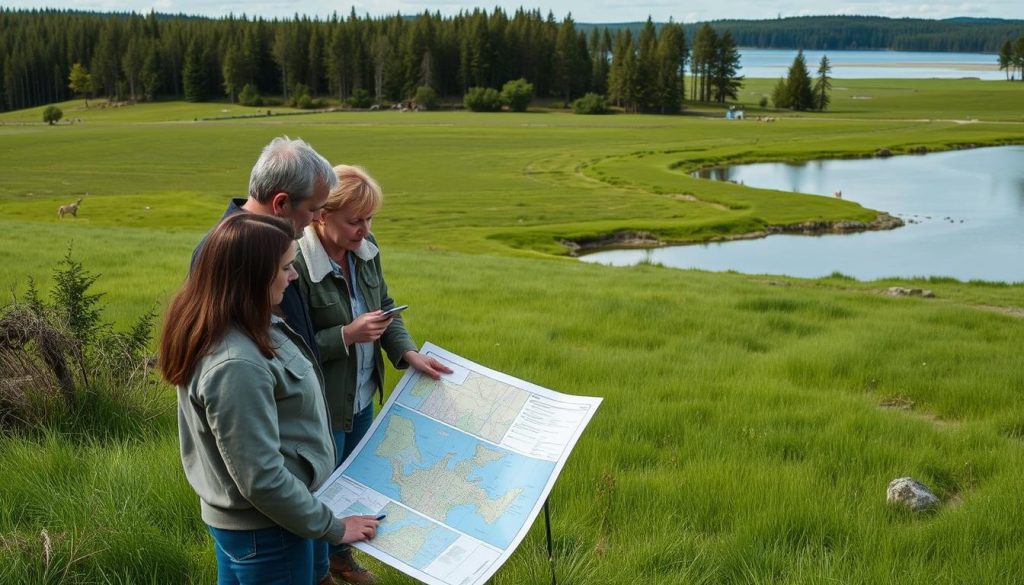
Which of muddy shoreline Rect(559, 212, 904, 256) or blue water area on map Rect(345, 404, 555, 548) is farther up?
blue water area on map Rect(345, 404, 555, 548)

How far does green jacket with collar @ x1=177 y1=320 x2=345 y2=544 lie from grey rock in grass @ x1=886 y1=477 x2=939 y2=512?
131 inches

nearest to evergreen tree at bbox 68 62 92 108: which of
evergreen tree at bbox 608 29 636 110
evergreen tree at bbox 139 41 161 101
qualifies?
evergreen tree at bbox 139 41 161 101

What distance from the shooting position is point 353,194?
4074 mm

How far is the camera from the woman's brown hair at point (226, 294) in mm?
2809

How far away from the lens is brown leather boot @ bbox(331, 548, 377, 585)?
167 inches

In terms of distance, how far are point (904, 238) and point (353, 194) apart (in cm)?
3378

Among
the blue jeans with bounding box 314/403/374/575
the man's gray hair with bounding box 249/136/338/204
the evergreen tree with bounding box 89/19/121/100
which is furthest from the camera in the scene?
the evergreen tree with bounding box 89/19/121/100

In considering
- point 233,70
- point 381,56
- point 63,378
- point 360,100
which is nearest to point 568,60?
point 381,56

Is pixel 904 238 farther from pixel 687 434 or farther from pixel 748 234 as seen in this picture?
pixel 687 434

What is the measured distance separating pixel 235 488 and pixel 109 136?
78.7 meters

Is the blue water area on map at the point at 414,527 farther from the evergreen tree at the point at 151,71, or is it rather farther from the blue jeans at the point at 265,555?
the evergreen tree at the point at 151,71

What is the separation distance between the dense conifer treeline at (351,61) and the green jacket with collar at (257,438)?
12046 cm

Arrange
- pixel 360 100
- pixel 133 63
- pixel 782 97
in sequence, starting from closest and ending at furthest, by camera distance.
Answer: pixel 360 100 < pixel 782 97 < pixel 133 63

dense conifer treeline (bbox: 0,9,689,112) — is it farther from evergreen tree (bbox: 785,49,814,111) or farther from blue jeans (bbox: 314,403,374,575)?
blue jeans (bbox: 314,403,374,575)
